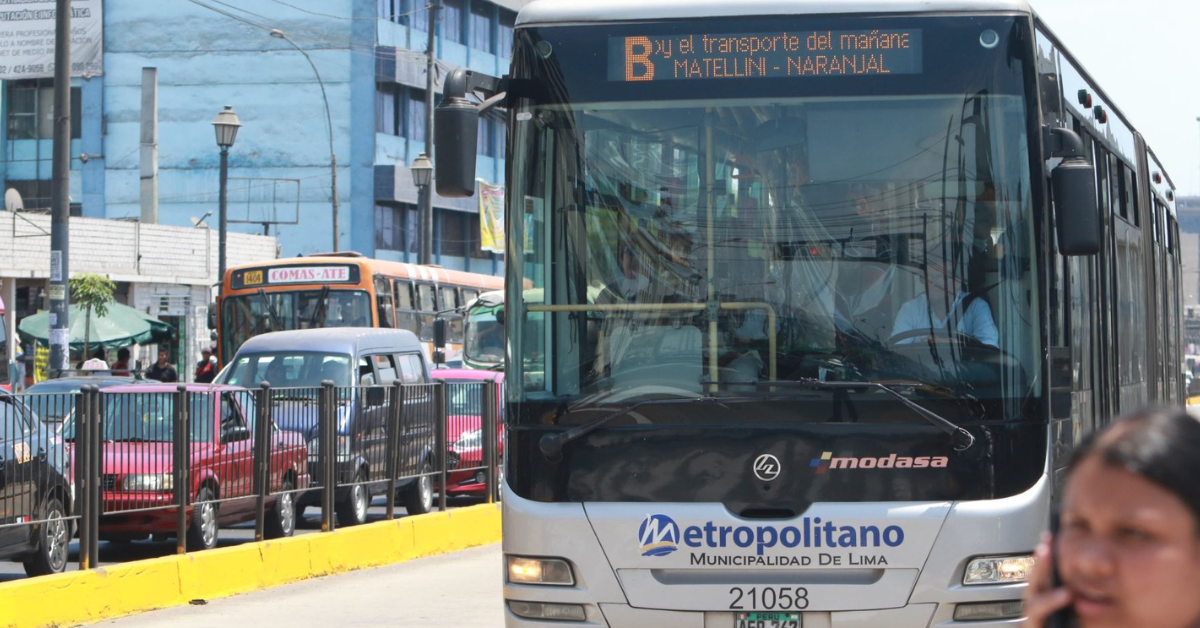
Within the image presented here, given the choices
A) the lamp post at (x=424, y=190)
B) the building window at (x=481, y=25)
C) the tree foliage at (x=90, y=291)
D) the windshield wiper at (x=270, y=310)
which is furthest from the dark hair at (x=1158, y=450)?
the building window at (x=481, y=25)

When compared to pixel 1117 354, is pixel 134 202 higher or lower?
higher

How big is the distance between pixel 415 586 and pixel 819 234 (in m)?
6.55

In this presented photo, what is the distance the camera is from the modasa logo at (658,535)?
6.55 m

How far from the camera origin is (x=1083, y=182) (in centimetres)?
655

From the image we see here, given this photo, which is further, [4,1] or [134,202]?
[134,202]

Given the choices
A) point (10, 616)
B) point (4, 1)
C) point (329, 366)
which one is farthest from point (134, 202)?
point (10, 616)

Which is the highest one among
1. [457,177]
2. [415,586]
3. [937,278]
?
[457,177]

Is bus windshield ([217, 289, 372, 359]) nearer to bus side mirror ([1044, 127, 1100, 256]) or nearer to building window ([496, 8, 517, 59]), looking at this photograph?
bus side mirror ([1044, 127, 1100, 256])

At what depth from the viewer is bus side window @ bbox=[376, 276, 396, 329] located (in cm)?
2792

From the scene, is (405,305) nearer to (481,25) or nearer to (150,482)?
(150,482)

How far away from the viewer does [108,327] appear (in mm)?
30656

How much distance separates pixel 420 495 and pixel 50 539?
6.15m

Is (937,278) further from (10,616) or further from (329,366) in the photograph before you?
(329,366)

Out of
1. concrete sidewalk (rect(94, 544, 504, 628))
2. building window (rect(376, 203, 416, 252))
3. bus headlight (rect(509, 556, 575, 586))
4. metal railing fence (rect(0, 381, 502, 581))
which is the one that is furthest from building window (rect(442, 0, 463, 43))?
bus headlight (rect(509, 556, 575, 586))
